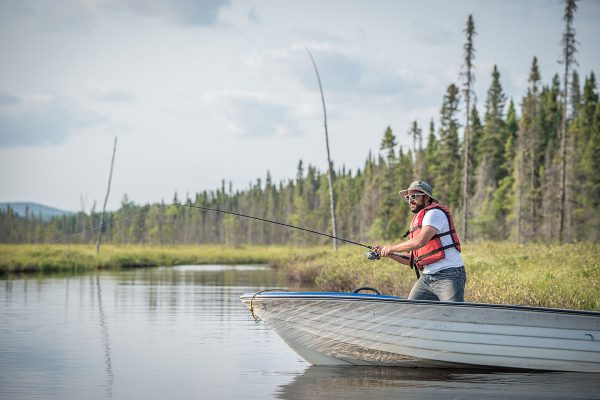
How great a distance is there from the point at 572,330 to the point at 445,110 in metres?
59.5

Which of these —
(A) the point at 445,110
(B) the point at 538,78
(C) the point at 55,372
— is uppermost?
(B) the point at 538,78

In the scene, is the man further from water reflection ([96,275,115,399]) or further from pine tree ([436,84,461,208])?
pine tree ([436,84,461,208])

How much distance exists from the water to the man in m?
1.07

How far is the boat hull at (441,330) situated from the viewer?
29.0 ft

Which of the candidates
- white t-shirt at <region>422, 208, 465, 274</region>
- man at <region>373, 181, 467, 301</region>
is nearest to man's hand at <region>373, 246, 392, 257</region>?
man at <region>373, 181, 467, 301</region>

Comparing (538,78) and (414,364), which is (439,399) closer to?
(414,364)

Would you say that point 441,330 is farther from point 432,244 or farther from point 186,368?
point 186,368

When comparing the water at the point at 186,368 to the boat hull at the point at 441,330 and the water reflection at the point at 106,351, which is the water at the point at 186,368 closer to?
the water reflection at the point at 106,351

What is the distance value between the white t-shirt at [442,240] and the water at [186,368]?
134 centimetres

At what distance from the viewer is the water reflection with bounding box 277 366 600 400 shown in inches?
323

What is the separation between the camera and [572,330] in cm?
885

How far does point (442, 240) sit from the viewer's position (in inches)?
355

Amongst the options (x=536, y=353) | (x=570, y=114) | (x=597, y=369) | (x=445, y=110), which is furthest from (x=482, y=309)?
(x=570, y=114)

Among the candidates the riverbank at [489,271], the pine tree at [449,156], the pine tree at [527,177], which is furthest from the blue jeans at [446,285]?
the pine tree at [449,156]
